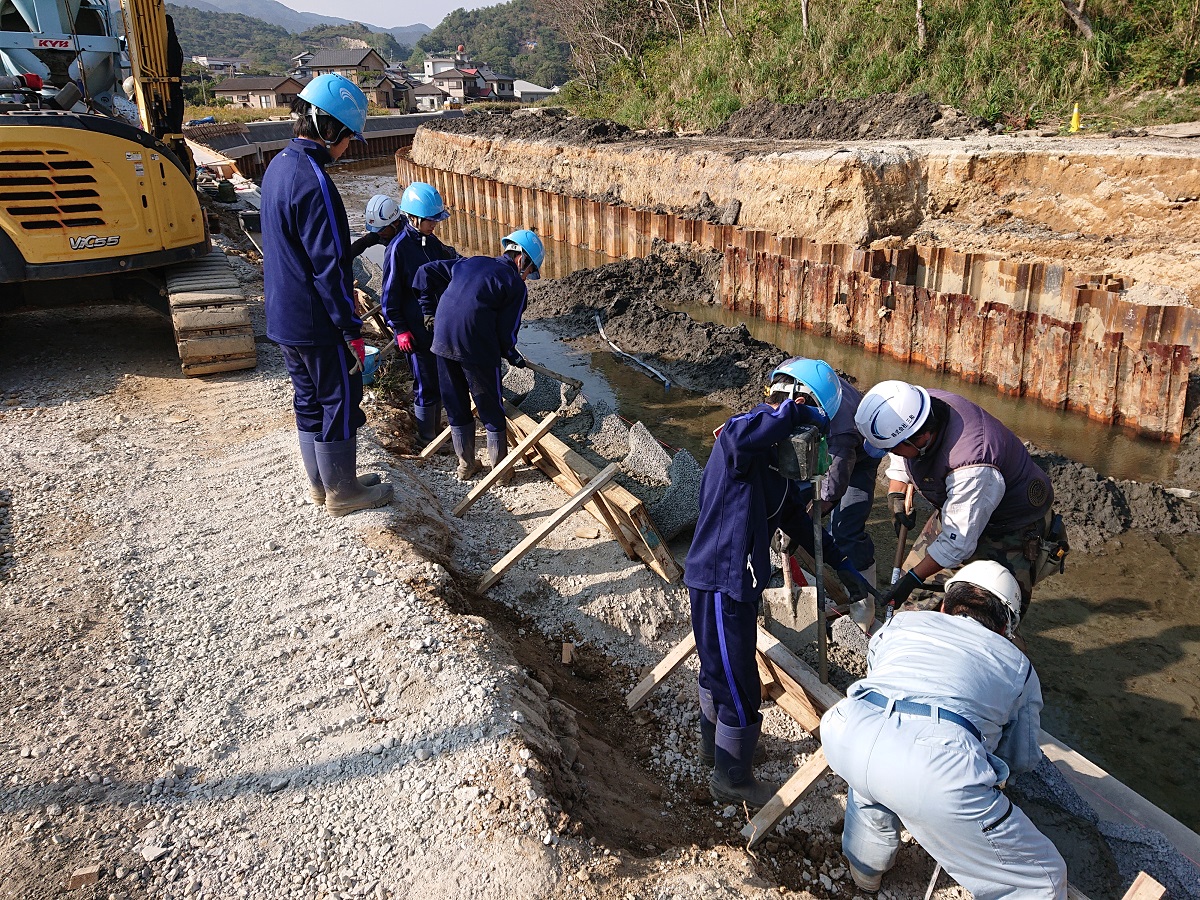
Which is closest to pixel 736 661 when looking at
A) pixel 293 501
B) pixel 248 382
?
pixel 293 501

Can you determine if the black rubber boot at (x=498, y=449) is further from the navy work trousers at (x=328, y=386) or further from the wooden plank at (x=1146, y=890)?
the wooden plank at (x=1146, y=890)

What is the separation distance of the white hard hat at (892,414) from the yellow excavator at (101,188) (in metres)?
5.71

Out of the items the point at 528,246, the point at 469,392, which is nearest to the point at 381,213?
the point at 528,246

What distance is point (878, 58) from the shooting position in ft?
63.7

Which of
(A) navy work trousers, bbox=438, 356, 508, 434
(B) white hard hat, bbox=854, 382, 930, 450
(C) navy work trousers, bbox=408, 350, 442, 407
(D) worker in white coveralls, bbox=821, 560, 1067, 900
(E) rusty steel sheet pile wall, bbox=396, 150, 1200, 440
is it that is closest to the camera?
(D) worker in white coveralls, bbox=821, 560, 1067, 900

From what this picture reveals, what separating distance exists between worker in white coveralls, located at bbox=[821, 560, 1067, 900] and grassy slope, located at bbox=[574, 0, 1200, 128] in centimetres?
1470

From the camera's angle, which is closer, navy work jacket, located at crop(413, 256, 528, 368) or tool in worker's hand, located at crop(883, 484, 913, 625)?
tool in worker's hand, located at crop(883, 484, 913, 625)

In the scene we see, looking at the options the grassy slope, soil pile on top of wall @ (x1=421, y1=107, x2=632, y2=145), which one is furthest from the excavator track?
soil pile on top of wall @ (x1=421, y1=107, x2=632, y2=145)

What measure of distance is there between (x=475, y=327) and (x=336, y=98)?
179 cm

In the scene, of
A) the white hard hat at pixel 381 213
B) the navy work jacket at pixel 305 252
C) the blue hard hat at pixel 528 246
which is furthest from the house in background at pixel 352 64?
the navy work jacket at pixel 305 252

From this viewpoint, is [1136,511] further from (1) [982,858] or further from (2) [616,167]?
(2) [616,167]

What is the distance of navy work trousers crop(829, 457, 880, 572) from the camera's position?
5414 millimetres

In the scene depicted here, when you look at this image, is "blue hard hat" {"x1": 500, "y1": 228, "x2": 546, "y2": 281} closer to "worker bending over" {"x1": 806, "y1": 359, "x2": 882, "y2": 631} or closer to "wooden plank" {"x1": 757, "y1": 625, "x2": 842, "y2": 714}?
"worker bending over" {"x1": 806, "y1": 359, "x2": 882, "y2": 631}

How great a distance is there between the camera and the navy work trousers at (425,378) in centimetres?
687
